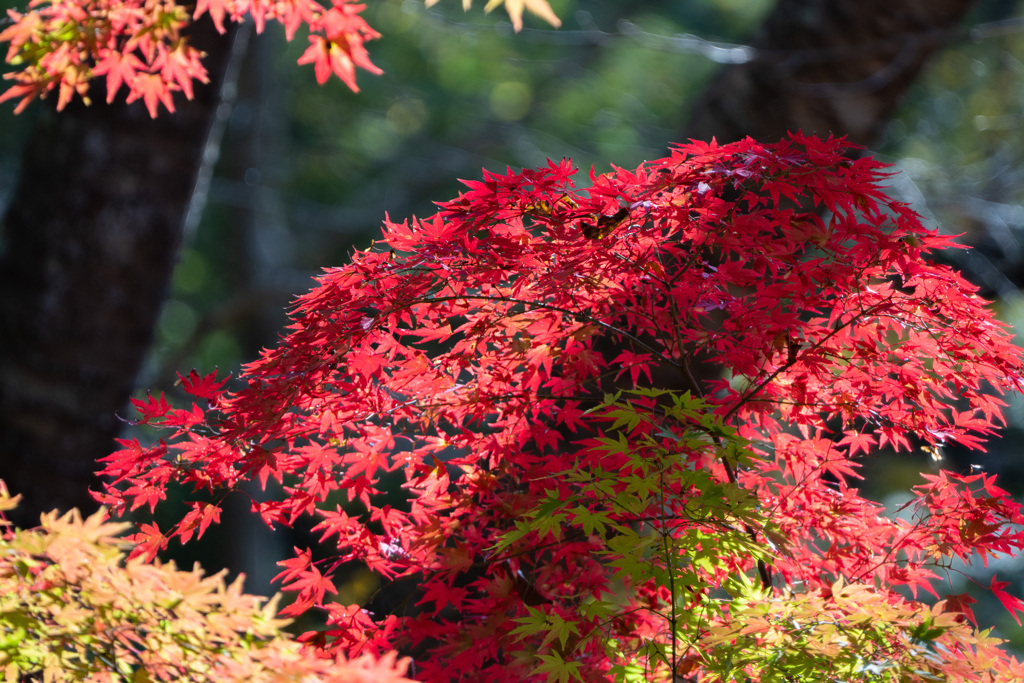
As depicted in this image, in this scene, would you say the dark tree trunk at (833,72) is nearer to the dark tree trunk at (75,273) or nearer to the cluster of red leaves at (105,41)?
the cluster of red leaves at (105,41)

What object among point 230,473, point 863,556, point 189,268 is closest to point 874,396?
point 863,556

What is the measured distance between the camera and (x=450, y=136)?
9.05m

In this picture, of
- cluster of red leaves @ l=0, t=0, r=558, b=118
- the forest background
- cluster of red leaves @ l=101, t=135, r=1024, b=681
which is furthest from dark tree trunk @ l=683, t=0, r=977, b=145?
cluster of red leaves @ l=0, t=0, r=558, b=118

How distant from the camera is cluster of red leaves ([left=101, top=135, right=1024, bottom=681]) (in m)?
1.26

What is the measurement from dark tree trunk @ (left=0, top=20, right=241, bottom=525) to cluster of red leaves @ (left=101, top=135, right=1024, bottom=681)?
148cm

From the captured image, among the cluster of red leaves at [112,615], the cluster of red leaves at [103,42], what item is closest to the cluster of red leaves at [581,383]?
the cluster of red leaves at [112,615]

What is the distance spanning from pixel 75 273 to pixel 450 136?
681 centimetres

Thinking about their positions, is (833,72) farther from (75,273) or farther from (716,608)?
(75,273)

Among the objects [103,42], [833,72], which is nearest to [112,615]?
[103,42]

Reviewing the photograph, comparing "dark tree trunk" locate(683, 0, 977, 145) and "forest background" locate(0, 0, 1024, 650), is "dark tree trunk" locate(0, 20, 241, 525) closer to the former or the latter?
"forest background" locate(0, 0, 1024, 650)

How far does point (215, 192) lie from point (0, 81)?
2050mm

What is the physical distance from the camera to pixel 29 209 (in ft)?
8.85

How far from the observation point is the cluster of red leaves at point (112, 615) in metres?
0.90

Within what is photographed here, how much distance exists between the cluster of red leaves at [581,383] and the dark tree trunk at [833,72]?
5.01ft
